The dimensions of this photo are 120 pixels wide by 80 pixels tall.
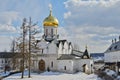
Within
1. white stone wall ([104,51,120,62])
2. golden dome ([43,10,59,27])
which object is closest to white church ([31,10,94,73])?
golden dome ([43,10,59,27])

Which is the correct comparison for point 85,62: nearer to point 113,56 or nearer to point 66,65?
point 66,65

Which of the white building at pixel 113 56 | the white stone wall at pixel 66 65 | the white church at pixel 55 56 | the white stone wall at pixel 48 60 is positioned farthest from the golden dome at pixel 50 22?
the white building at pixel 113 56

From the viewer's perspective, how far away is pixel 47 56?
63.9 metres

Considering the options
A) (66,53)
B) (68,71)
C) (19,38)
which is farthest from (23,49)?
(66,53)

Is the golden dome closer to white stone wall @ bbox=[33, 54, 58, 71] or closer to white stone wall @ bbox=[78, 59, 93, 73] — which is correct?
white stone wall @ bbox=[33, 54, 58, 71]

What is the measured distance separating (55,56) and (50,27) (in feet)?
24.0

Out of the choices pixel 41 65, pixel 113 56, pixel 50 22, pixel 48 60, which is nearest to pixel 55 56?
pixel 48 60

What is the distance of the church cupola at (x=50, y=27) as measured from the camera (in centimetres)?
6588

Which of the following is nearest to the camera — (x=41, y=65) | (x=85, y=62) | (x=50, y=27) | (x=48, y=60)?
(x=85, y=62)

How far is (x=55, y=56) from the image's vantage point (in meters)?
63.9

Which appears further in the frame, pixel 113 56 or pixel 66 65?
pixel 66 65

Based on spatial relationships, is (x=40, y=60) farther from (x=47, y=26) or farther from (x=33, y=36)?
(x=33, y=36)

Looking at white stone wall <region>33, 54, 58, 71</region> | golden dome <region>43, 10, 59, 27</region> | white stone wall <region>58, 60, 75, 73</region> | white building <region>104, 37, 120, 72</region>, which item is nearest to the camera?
white building <region>104, 37, 120, 72</region>

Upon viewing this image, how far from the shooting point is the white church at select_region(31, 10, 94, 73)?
6081 centimetres
